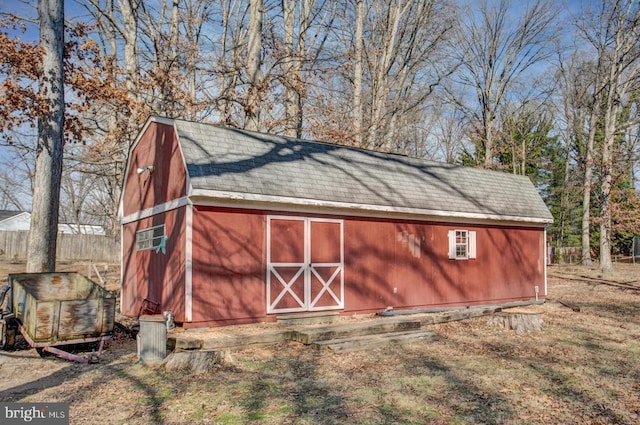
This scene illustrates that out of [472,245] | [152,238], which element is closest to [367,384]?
[152,238]

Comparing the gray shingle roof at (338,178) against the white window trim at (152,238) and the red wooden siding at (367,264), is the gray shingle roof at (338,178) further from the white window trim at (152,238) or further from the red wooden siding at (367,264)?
the white window trim at (152,238)

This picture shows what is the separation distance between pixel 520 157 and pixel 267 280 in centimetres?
2894

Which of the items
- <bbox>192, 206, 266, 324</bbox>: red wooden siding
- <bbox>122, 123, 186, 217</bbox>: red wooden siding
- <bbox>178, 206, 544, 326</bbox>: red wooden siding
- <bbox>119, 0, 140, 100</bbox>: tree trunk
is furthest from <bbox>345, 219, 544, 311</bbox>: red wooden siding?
<bbox>119, 0, 140, 100</bbox>: tree trunk

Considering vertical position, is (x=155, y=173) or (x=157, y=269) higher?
(x=155, y=173)

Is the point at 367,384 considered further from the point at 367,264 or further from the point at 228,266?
the point at 367,264

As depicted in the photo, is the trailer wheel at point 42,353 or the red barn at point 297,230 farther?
the red barn at point 297,230

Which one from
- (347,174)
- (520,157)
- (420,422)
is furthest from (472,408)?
(520,157)

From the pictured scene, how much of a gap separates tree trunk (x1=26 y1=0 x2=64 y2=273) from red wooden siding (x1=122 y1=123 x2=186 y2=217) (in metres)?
1.97

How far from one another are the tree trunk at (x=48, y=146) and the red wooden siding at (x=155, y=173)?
1.97 meters

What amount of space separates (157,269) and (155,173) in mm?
2228

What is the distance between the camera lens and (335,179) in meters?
12.3

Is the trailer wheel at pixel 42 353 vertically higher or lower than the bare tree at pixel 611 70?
lower

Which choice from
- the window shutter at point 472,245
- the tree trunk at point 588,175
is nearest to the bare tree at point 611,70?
the tree trunk at point 588,175

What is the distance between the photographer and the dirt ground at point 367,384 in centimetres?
544
